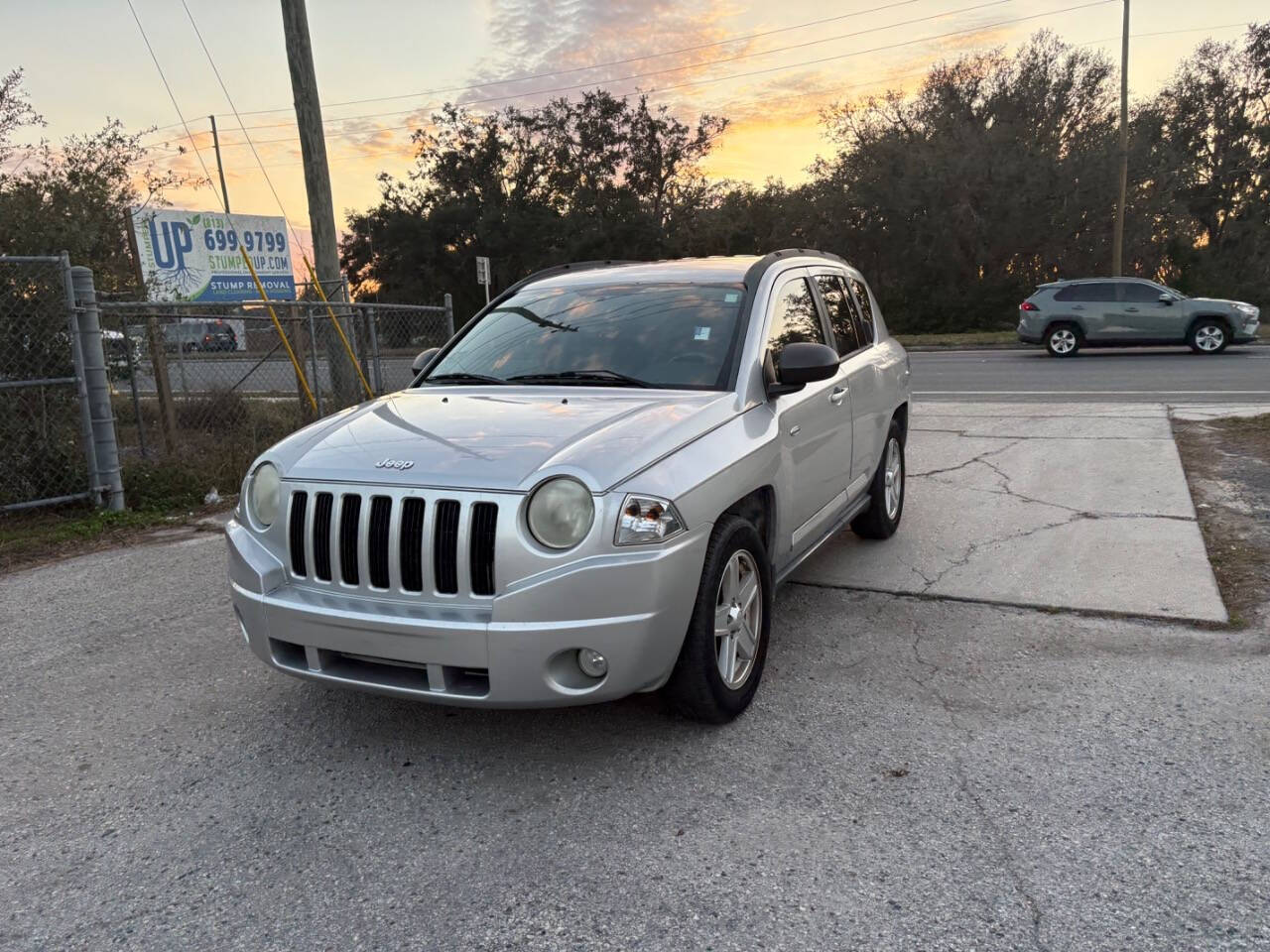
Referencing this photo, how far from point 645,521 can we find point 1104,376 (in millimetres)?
15205

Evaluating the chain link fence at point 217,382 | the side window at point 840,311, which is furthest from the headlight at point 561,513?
the chain link fence at point 217,382

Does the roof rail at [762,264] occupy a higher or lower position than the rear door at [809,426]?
higher

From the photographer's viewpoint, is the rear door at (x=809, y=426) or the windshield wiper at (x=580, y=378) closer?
the windshield wiper at (x=580, y=378)

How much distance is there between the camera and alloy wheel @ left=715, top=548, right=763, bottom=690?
349 cm

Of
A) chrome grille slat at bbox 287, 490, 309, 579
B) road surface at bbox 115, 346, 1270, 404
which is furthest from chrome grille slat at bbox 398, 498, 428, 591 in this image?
road surface at bbox 115, 346, 1270, 404

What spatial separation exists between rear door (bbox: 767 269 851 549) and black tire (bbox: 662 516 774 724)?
27.6 inches

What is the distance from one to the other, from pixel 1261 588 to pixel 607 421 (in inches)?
145

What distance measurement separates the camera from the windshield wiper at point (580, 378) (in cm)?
408

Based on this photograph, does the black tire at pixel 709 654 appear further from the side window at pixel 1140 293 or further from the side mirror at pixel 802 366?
the side window at pixel 1140 293

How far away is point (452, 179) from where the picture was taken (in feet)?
139

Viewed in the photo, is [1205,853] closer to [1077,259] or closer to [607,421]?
[607,421]

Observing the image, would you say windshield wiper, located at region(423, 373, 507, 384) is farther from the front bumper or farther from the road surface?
the road surface

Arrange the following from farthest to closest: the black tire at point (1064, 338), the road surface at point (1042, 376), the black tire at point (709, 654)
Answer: the black tire at point (1064, 338) < the road surface at point (1042, 376) < the black tire at point (709, 654)

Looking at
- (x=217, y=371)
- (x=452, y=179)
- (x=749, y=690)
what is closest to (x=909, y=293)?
(x=452, y=179)
